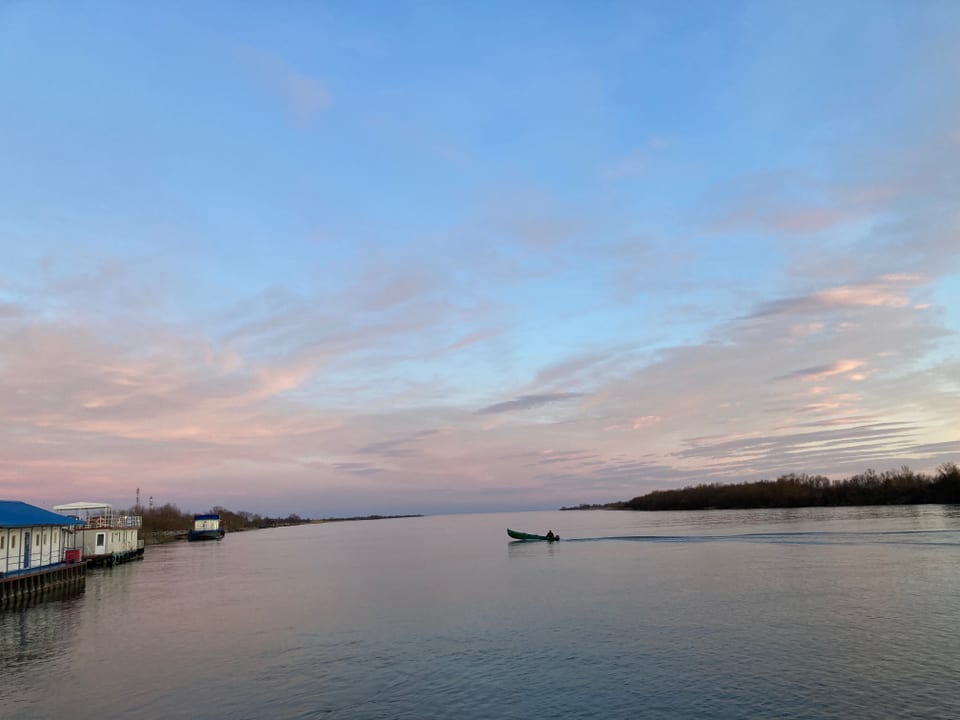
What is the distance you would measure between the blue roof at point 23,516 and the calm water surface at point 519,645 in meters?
5.56

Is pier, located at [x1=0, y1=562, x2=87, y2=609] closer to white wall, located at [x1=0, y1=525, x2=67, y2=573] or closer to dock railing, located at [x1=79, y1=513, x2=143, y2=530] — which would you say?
white wall, located at [x1=0, y1=525, x2=67, y2=573]

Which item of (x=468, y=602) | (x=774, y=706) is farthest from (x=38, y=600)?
(x=774, y=706)

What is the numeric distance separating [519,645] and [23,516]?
37.4 meters

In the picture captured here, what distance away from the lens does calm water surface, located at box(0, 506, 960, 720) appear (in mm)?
19953

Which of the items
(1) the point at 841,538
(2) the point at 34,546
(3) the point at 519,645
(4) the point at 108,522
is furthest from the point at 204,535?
(3) the point at 519,645

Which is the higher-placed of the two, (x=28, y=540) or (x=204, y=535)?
(x=28, y=540)

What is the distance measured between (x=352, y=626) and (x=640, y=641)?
14778mm

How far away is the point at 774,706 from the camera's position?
18.8 m

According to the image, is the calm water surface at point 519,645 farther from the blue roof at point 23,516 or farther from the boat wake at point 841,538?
the boat wake at point 841,538

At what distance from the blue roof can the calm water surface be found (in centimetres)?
556

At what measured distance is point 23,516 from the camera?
4428cm

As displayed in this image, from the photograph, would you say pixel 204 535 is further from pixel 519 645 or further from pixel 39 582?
pixel 519 645

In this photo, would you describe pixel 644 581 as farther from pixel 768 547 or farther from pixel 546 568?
pixel 768 547

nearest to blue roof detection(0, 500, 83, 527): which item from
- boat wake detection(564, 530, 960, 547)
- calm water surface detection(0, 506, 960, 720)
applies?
calm water surface detection(0, 506, 960, 720)
